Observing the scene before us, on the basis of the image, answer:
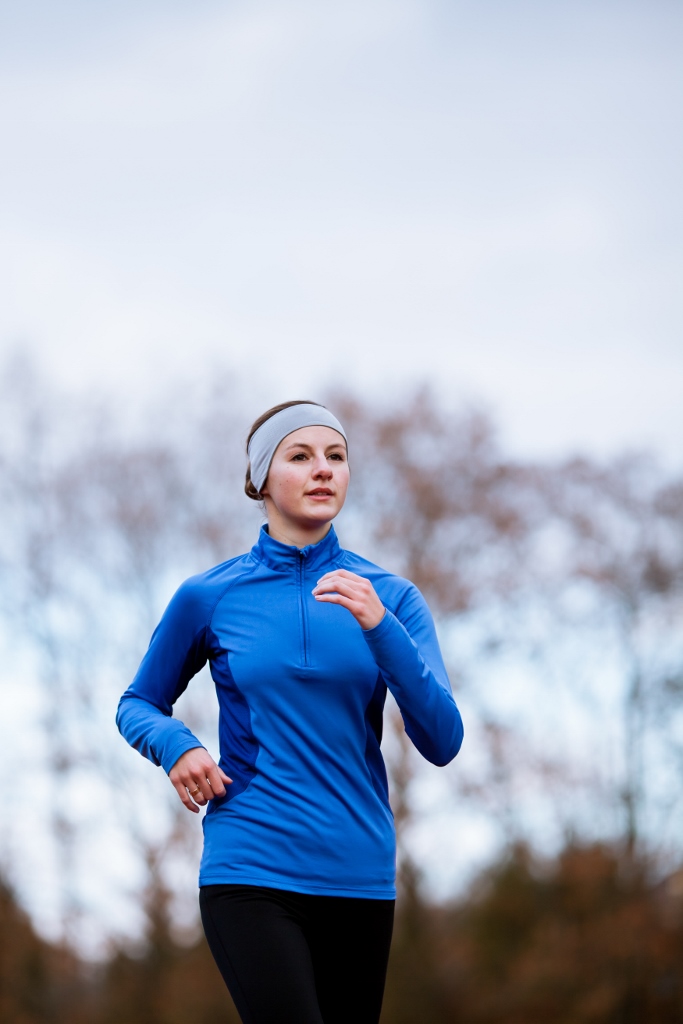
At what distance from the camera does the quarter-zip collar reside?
317cm

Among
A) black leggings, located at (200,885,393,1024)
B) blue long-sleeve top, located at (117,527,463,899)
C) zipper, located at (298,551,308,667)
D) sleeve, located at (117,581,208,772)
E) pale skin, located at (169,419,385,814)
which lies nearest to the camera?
black leggings, located at (200,885,393,1024)

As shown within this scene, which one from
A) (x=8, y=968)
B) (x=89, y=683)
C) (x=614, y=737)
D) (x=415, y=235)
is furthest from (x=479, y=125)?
(x=8, y=968)

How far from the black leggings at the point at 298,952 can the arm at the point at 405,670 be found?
0.44 m

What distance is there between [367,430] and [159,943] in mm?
8910

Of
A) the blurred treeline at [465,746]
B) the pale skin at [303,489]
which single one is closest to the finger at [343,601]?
the pale skin at [303,489]

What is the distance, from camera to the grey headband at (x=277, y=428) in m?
3.26

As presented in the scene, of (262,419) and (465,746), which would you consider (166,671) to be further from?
(465,746)

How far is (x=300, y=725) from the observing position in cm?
287

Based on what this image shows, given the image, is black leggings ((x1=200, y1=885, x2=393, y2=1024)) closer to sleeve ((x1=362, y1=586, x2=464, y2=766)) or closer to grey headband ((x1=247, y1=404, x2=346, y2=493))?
sleeve ((x1=362, y1=586, x2=464, y2=766))

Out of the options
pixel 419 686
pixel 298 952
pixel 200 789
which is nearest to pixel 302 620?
pixel 419 686

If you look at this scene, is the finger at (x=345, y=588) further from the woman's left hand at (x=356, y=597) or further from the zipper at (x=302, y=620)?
the zipper at (x=302, y=620)

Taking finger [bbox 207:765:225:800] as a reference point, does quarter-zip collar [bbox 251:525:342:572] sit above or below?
above

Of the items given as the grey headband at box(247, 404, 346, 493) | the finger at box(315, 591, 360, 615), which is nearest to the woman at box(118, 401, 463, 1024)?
the finger at box(315, 591, 360, 615)

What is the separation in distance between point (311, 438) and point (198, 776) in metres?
Answer: 0.99
